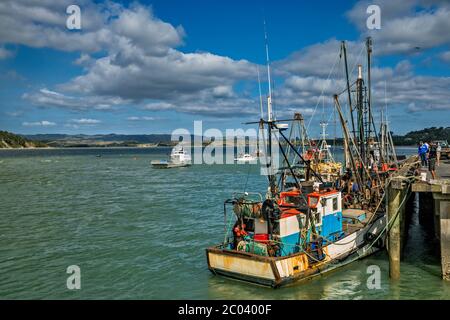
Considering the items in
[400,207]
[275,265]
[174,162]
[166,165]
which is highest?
[174,162]

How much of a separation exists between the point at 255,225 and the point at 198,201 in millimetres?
26016

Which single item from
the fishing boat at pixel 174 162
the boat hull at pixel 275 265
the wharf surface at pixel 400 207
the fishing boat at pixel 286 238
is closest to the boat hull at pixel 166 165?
the fishing boat at pixel 174 162

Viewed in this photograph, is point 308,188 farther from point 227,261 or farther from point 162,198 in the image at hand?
point 162,198

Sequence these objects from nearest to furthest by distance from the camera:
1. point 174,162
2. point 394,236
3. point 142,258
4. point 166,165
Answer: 1. point 394,236
2. point 142,258
3. point 166,165
4. point 174,162

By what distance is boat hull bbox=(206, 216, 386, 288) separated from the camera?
17078 millimetres

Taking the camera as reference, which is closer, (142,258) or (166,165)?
(142,258)

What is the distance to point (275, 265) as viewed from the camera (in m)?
16.8

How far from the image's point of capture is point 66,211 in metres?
38.9

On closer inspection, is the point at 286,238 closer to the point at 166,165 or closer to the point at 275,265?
the point at 275,265

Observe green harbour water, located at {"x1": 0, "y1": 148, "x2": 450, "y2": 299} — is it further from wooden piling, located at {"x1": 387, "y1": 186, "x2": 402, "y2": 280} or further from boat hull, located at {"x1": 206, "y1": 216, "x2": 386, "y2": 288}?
wooden piling, located at {"x1": 387, "y1": 186, "x2": 402, "y2": 280}

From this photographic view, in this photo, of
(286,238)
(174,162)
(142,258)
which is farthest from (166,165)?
(286,238)

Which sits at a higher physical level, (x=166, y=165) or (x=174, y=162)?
(x=174, y=162)

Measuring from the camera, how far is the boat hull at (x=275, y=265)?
56.0 ft
